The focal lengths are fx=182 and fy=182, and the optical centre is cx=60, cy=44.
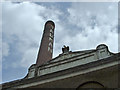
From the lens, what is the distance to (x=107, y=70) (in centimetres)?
862

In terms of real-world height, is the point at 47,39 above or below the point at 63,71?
above

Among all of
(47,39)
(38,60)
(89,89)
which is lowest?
(89,89)

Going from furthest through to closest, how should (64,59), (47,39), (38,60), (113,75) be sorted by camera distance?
(47,39)
(38,60)
(64,59)
(113,75)

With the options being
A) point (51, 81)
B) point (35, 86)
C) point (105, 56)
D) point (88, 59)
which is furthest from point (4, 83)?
point (105, 56)

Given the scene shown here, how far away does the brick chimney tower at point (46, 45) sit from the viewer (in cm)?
1499

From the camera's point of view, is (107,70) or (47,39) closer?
(107,70)

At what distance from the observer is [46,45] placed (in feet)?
52.2

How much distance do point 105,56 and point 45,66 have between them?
3.70m

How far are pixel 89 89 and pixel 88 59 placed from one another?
179 cm

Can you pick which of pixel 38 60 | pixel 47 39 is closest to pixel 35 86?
pixel 38 60

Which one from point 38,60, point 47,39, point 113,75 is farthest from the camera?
point 47,39

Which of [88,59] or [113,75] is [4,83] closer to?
[88,59]

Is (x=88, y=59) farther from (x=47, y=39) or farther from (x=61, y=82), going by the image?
(x=47, y=39)

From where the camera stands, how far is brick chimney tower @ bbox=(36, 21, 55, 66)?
14992 mm
